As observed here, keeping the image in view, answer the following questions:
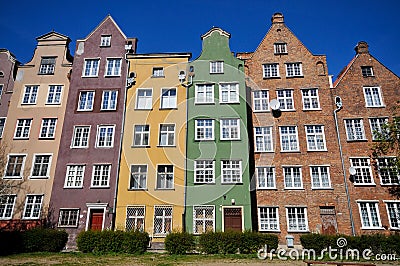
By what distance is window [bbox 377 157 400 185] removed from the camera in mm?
26031

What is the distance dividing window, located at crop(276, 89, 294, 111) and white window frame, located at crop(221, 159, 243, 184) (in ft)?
23.4

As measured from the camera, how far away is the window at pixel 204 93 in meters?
29.3

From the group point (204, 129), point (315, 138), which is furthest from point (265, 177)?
point (204, 129)

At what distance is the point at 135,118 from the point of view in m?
28.8

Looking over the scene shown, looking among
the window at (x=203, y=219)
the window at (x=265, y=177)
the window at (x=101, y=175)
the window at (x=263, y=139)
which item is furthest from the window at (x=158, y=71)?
the window at (x=203, y=219)

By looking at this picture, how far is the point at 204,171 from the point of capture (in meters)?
26.8

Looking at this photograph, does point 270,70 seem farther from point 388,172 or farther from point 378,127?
point 388,172

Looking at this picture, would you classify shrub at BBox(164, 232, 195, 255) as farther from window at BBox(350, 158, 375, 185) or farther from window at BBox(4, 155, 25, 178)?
window at BBox(4, 155, 25, 178)

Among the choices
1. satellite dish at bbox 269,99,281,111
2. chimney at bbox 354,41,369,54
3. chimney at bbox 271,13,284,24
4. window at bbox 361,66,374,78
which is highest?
chimney at bbox 271,13,284,24

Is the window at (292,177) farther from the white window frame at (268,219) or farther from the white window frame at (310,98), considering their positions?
the white window frame at (310,98)

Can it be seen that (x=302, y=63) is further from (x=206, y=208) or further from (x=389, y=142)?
(x=206, y=208)

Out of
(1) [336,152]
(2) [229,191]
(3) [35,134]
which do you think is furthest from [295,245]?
(3) [35,134]

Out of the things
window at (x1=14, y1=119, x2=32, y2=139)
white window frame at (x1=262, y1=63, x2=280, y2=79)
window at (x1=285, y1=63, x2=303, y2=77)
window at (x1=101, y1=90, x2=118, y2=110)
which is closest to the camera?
window at (x1=14, y1=119, x2=32, y2=139)

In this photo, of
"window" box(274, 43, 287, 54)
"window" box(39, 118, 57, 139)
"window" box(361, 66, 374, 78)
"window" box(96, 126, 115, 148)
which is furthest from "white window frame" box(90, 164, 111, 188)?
"window" box(361, 66, 374, 78)
